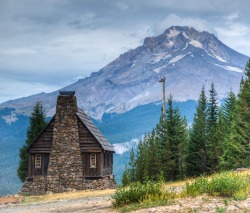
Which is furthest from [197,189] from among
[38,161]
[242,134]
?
[242,134]

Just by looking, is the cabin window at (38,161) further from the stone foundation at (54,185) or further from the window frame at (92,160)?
the window frame at (92,160)

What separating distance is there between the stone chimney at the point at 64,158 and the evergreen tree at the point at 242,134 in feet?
49.7

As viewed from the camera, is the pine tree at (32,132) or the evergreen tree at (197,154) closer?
the evergreen tree at (197,154)

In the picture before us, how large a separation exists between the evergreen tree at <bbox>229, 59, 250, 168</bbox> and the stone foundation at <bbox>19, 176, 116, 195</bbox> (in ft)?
42.7

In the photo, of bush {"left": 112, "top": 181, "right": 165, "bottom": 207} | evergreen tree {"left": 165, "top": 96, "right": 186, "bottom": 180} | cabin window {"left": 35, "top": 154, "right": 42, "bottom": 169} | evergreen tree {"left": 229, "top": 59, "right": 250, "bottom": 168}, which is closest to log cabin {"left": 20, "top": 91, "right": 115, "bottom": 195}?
cabin window {"left": 35, "top": 154, "right": 42, "bottom": 169}

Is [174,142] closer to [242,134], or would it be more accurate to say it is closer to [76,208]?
[242,134]

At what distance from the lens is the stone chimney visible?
48.8 m

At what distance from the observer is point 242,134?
54156mm

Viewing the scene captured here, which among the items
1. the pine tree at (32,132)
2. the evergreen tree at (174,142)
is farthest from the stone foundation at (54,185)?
the pine tree at (32,132)

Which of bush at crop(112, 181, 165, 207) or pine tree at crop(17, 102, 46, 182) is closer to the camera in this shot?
bush at crop(112, 181, 165, 207)

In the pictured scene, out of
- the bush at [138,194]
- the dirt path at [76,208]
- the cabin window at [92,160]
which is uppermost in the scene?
the cabin window at [92,160]

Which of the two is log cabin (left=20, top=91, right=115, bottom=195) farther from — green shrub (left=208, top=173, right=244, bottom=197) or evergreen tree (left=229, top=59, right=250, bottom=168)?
green shrub (left=208, top=173, right=244, bottom=197)

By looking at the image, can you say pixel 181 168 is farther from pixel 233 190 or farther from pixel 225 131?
pixel 233 190

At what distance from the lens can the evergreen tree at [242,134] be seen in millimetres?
52000
